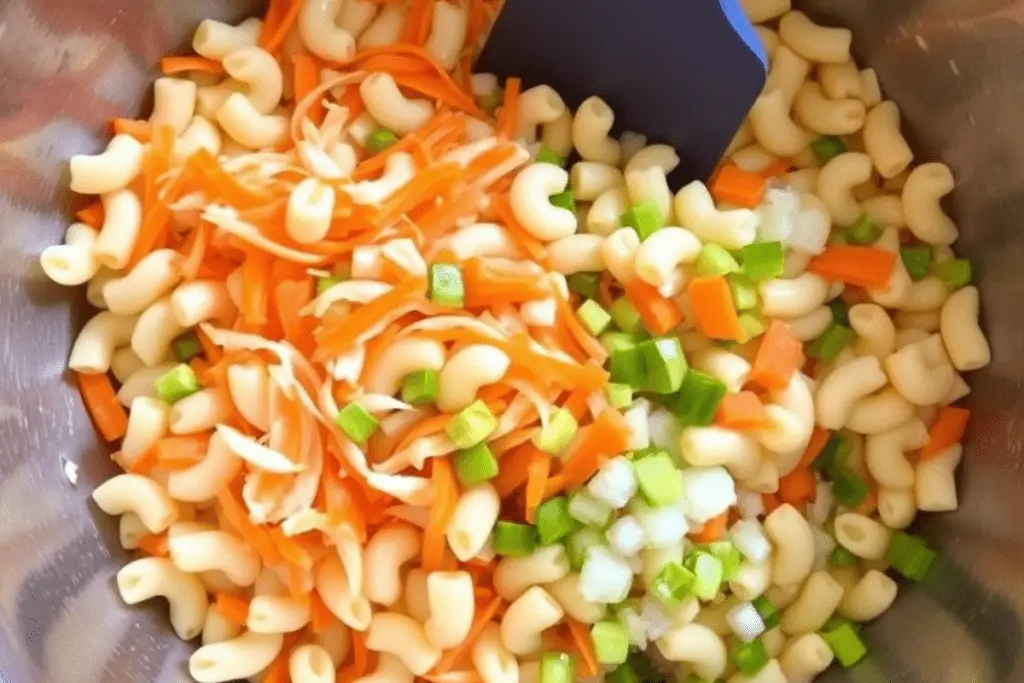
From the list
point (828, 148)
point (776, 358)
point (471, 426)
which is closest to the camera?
point (471, 426)

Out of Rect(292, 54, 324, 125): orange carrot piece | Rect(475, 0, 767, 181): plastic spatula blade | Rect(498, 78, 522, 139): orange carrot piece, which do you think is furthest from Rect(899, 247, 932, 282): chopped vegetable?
Rect(292, 54, 324, 125): orange carrot piece

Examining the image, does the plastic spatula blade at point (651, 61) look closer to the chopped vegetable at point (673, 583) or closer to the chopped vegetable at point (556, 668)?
the chopped vegetable at point (673, 583)

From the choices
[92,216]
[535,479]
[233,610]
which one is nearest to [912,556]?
[535,479]

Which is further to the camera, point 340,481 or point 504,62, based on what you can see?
point 504,62

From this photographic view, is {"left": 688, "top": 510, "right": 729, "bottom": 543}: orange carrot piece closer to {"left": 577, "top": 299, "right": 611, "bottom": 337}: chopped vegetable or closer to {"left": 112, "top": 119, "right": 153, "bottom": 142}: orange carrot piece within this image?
{"left": 577, "top": 299, "right": 611, "bottom": 337}: chopped vegetable

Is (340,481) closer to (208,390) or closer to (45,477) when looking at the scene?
(208,390)

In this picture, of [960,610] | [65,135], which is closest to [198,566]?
[65,135]

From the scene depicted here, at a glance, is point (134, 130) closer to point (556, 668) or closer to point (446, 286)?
point (446, 286)
